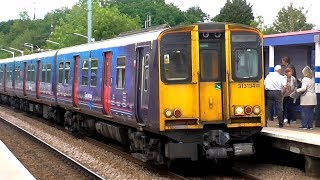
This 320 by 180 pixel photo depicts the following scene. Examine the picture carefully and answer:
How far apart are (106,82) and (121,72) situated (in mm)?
1457

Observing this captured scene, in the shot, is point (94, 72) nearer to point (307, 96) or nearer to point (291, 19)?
point (307, 96)

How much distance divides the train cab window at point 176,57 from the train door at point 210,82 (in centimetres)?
30

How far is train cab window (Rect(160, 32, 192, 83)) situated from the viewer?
1098 cm

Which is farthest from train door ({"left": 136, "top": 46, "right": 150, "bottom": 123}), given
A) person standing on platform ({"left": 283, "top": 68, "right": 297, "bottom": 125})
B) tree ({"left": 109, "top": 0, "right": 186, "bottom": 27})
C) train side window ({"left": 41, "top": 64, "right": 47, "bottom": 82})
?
tree ({"left": 109, "top": 0, "right": 186, "bottom": 27})

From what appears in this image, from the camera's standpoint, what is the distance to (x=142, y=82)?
11.9 meters

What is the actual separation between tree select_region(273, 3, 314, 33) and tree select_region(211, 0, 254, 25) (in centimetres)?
3197

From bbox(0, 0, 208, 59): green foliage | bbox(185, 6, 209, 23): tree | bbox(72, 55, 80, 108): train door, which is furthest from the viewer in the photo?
bbox(185, 6, 209, 23): tree

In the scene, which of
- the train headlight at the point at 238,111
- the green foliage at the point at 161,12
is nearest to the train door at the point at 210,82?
the train headlight at the point at 238,111

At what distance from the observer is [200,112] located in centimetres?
1105

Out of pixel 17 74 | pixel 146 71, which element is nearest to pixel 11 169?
pixel 146 71

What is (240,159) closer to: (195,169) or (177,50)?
(195,169)

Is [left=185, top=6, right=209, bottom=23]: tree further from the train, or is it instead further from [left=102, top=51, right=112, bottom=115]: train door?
the train

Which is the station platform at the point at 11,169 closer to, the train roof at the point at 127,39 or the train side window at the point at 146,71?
the train side window at the point at 146,71

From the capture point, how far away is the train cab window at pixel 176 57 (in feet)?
36.0
